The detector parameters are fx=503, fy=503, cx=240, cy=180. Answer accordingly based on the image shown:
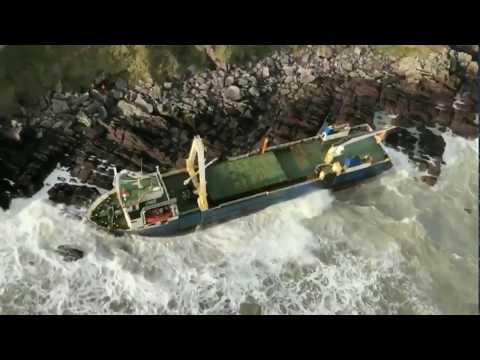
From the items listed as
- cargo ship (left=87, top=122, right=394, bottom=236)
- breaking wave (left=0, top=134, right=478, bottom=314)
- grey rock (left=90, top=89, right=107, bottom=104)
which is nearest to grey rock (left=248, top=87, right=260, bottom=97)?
cargo ship (left=87, top=122, right=394, bottom=236)

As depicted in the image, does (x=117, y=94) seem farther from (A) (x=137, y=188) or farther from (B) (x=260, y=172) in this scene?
(B) (x=260, y=172)

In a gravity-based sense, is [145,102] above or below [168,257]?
A: above

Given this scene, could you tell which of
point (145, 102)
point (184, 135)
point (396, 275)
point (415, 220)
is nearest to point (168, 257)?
point (184, 135)

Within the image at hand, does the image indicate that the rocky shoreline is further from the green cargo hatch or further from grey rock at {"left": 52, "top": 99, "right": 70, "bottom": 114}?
the green cargo hatch

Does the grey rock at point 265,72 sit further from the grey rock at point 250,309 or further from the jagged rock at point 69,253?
the jagged rock at point 69,253

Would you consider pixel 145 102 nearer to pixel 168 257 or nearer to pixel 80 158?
pixel 80 158

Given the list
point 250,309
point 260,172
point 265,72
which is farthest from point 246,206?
point 265,72
